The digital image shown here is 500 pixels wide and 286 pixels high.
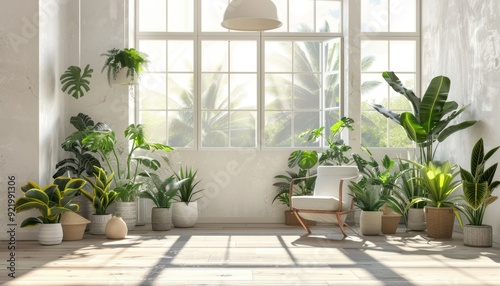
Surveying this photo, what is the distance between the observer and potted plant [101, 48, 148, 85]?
771cm

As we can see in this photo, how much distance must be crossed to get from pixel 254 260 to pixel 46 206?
2.31 m

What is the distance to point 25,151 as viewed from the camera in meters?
6.82

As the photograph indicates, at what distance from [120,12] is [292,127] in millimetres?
2719

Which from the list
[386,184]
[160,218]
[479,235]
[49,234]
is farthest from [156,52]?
[479,235]

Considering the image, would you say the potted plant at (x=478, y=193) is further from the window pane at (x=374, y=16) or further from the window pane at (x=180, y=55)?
the window pane at (x=180, y=55)

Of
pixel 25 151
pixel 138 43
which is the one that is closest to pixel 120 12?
pixel 138 43

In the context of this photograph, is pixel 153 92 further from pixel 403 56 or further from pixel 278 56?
pixel 403 56

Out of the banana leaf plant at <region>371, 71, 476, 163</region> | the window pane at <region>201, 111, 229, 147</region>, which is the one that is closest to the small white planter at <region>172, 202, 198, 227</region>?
the window pane at <region>201, 111, 229, 147</region>

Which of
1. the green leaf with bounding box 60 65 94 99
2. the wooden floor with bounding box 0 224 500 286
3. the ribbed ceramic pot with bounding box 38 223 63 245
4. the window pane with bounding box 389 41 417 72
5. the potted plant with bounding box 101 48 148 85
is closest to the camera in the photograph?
the wooden floor with bounding box 0 224 500 286

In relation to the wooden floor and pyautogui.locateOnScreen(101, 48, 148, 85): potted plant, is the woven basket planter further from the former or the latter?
pyautogui.locateOnScreen(101, 48, 148, 85): potted plant

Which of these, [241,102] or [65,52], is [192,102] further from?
[65,52]

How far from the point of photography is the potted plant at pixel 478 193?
19.9 ft

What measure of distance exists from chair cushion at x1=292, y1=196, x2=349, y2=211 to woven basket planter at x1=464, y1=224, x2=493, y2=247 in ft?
4.35

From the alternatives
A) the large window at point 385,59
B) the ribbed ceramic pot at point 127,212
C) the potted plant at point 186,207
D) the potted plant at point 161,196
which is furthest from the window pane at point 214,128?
the large window at point 385,59
